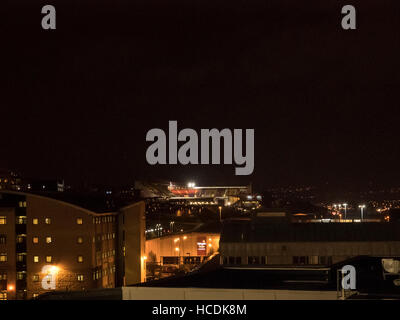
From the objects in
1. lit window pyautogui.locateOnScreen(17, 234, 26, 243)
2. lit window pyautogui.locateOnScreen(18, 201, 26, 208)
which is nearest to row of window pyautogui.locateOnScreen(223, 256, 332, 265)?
lit window pyautogui.locateOnScreen(17, 234, 26, 243)

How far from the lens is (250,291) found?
478 centimetres

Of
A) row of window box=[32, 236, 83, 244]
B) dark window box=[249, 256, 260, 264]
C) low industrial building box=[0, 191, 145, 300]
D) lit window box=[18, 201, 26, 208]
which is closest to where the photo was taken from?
dark window box=[249, 256, 260, 264]

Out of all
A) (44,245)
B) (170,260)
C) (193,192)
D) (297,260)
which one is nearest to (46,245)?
(44,245)

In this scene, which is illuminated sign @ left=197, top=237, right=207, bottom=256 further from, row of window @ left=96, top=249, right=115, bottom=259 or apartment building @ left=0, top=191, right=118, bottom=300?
apartment building @ left=0, top=191, right=118, bottom=300

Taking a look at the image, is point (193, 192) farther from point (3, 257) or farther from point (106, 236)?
point (3, 257)

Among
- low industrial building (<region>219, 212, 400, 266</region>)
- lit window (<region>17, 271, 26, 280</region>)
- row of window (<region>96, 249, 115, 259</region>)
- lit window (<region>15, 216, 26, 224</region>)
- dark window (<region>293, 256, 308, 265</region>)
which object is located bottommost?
lit window (<region>17, 271, 26, 280</region>)

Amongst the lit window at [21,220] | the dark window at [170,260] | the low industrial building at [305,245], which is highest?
the lit window at [21,220]

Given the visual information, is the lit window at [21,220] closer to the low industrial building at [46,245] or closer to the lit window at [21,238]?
the low industrial building at [46,245]

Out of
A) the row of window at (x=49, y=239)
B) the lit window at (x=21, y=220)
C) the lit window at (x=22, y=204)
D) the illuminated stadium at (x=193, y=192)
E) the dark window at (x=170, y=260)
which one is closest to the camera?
the row of window at (x=49, y=239)

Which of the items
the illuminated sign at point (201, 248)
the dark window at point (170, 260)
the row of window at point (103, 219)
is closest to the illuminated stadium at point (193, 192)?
the dark window at point (170, 260)

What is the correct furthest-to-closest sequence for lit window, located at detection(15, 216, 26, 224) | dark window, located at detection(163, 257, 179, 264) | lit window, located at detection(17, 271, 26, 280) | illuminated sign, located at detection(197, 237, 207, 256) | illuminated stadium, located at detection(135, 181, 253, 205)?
1. illuminated stadium, located at detection(135, 181, 253, 205)
2. dark window, located at detection(163, 257, 179, 264)
3. illuminated sign, located at detection(197, 237, 207, 256)
4. lit window, located at detection(15, 216, 26, 224)
5. lit window, located at detection(17, 271, 26, 280)
